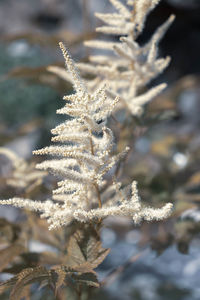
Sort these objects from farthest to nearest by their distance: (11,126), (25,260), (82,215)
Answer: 1. (11,126)
2. (25,260)
3. (82,215)

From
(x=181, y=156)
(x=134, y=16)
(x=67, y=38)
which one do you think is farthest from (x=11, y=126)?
(x=134, y=16)

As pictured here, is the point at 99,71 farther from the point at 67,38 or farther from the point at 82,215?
the point at 67,38

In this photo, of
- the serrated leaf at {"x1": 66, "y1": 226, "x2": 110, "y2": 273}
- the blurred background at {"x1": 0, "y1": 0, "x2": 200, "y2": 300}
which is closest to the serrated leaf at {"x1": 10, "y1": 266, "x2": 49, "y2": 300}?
the serrated leaf at {"x1": 66, "y1": 226, "x2": 110, "y2": 273}

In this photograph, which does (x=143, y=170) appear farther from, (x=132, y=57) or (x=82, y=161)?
(x=82, y=161)

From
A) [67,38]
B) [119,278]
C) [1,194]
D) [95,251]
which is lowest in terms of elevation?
[95,251]

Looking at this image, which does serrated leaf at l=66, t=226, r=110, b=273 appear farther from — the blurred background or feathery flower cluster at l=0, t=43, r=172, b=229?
the blurred background

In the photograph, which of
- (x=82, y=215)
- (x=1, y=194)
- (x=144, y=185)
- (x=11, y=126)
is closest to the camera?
(x=82, y=215)

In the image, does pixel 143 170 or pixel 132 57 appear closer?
pixel 132 57

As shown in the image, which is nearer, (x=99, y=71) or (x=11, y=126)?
(x=99, y=71)

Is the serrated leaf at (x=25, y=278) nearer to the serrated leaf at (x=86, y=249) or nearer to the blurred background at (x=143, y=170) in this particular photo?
the serrated leaf at (x=86, y=249)

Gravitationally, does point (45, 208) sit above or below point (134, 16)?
below

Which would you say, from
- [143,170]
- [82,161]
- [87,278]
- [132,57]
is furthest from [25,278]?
[143,170]
